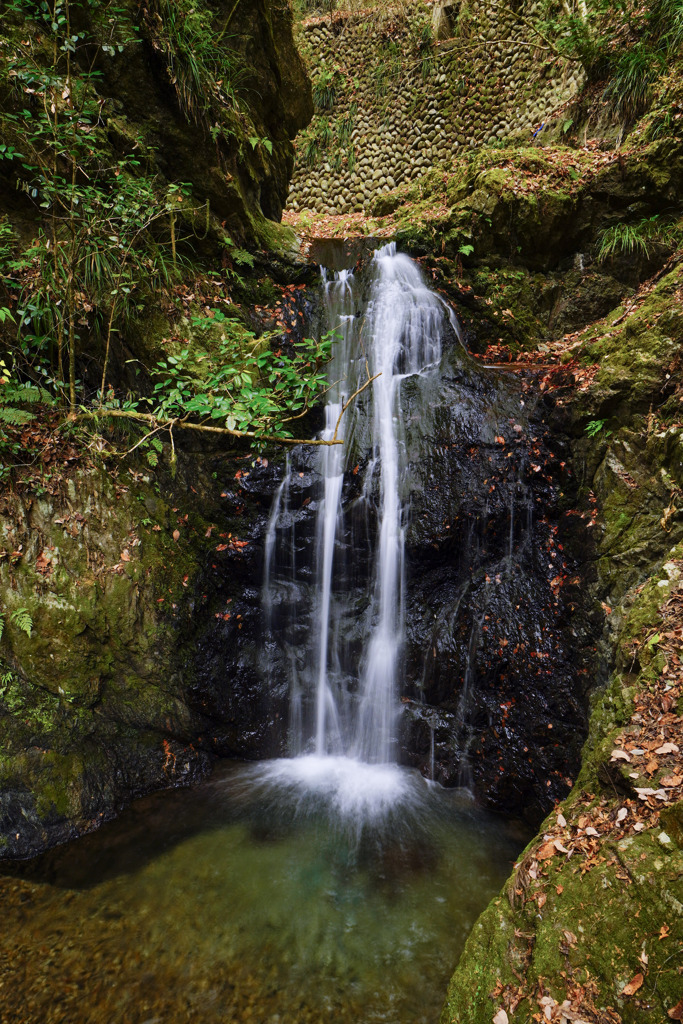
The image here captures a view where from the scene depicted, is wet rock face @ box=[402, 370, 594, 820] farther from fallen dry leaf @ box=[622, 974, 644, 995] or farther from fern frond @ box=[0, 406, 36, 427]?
fern frond @ box=[0, 406, 36, 427]

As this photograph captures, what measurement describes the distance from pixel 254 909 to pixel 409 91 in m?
17.2

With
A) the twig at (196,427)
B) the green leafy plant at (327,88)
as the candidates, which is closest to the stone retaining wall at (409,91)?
the green leafy plant at (327,88)

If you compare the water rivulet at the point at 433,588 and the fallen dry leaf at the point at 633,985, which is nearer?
the fallen dry leaf at the point at 633,985

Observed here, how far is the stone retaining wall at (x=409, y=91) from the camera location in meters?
10.7

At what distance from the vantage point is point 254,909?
3.51 m

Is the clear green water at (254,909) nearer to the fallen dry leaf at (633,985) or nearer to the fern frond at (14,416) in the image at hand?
the fallen dry leaf at (633,985)

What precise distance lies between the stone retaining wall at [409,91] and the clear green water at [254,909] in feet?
42.6

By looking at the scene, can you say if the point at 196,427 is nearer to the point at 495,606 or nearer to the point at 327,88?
the point at 495,606

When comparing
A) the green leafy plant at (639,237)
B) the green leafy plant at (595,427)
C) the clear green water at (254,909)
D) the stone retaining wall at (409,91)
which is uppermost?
the stone retaining wall at (409,91)

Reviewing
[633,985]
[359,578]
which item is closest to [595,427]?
[359,578]

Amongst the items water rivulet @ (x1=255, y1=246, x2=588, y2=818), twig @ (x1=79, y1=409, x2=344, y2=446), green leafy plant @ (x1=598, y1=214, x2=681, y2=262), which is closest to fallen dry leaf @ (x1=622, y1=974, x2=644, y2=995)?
water rivulet @ (x1=255, y1=246, x2=588, y2=818)

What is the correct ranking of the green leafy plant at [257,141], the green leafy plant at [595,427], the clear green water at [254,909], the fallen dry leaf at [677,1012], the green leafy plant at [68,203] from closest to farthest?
the fallen dry leaf at [677,1012] < the clear green water at [254,909] < the green leafy plant at [68,203] < the green leafy plant at [595,427] < the green leafy plant at [257,141]

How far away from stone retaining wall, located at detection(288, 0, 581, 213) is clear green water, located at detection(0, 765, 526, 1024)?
42.6 ft

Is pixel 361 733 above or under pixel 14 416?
under
